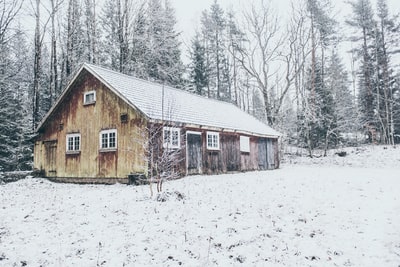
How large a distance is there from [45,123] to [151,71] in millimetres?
13895

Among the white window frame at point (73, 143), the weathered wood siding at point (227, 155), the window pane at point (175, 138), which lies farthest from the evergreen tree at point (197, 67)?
the window pane at point (175, 138)

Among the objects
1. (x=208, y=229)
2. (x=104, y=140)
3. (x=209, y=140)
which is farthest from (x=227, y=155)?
(x=208, y=229)

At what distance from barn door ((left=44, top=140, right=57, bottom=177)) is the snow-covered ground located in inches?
296

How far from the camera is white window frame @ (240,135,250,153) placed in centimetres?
2230

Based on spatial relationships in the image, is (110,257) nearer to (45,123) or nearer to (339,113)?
(45,123)

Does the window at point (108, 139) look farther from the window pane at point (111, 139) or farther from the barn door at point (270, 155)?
the barn door at point (270, 155)

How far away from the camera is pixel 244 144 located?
2258 cm

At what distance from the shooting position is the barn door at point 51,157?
1931 cm

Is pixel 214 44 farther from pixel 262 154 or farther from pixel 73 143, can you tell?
pixel 73 143

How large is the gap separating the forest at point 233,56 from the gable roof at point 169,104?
814 cm

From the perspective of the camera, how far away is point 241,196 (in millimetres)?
10867

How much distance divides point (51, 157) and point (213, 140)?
10.4m

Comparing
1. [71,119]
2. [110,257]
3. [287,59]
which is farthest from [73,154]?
[287,59]

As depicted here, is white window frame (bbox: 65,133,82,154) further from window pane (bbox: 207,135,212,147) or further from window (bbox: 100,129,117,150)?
window pane (bbox: 207,135,212,147)
